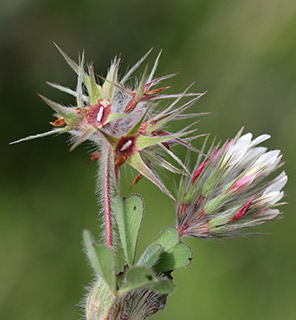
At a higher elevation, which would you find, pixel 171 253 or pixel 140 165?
pixel 140 165

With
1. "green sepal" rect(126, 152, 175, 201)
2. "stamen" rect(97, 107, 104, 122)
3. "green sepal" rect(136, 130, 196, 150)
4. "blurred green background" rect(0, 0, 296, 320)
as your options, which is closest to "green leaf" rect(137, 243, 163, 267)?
"green sepal" rect(126, 152, 175, 201)

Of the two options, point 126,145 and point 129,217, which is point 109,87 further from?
point 129,217

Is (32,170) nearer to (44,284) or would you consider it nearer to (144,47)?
(44,284)

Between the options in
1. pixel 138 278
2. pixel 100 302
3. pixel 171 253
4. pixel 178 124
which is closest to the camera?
pixel 138 278

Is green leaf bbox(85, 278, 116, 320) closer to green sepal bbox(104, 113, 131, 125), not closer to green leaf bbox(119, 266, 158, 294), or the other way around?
green leaf bbox(119, 266, 158, 294)

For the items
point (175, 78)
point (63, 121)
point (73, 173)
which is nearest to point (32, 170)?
point (73, 173)

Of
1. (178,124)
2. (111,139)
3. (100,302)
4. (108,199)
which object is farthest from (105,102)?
(178,124)
